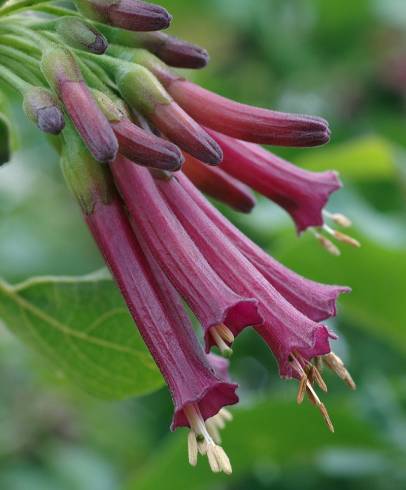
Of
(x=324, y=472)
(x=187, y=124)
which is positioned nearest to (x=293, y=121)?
(x=187, y=124)

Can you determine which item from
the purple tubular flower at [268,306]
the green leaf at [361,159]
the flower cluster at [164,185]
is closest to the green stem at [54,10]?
the flower cluster at [164,185]

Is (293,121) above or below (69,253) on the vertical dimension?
above

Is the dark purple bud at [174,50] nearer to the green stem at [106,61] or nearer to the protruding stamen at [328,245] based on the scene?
the green stem at [106,61]

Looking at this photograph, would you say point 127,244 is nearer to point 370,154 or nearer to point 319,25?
point 370,154

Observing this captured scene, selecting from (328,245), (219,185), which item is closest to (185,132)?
(219,185)

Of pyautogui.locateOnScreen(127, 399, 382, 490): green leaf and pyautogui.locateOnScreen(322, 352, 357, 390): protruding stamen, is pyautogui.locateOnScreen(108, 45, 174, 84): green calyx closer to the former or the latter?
pyautogui.locateOnScreen(322, 352, 357, 390): protruding stamen

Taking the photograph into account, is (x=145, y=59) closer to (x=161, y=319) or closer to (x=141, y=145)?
(x=141, y=145)

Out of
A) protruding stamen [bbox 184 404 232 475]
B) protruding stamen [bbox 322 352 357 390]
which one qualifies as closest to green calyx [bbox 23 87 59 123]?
protruding stamen [bbox 184 404 232 475]
